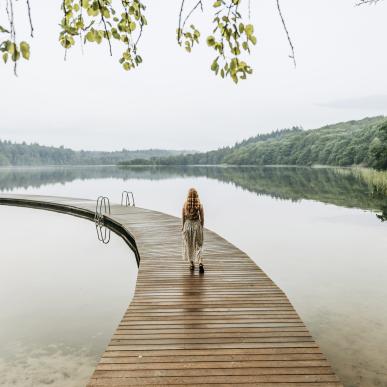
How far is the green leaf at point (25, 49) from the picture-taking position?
2062 millimetres

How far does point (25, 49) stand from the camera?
2.09m

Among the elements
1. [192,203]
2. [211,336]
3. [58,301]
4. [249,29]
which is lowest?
[58,301]

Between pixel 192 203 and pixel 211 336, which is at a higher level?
pixel 192 203

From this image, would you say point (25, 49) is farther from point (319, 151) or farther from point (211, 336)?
point (319, 151)

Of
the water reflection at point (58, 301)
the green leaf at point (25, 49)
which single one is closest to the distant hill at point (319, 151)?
the water reflection at point (58, 301)

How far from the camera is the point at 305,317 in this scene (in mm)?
7926

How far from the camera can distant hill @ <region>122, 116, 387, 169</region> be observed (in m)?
55.1

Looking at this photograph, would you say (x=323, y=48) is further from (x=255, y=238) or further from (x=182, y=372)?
(x=255, y=238)

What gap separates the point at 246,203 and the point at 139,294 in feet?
79.9

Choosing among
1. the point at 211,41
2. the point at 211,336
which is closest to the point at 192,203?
the point at 211,336

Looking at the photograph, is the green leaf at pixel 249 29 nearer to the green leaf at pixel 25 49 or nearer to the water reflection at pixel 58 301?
the green leaf at pixel 25 49

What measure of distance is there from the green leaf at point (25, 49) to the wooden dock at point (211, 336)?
3272mm

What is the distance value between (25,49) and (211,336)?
413 centimetres

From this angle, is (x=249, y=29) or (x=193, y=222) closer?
(x=249, y=29)
